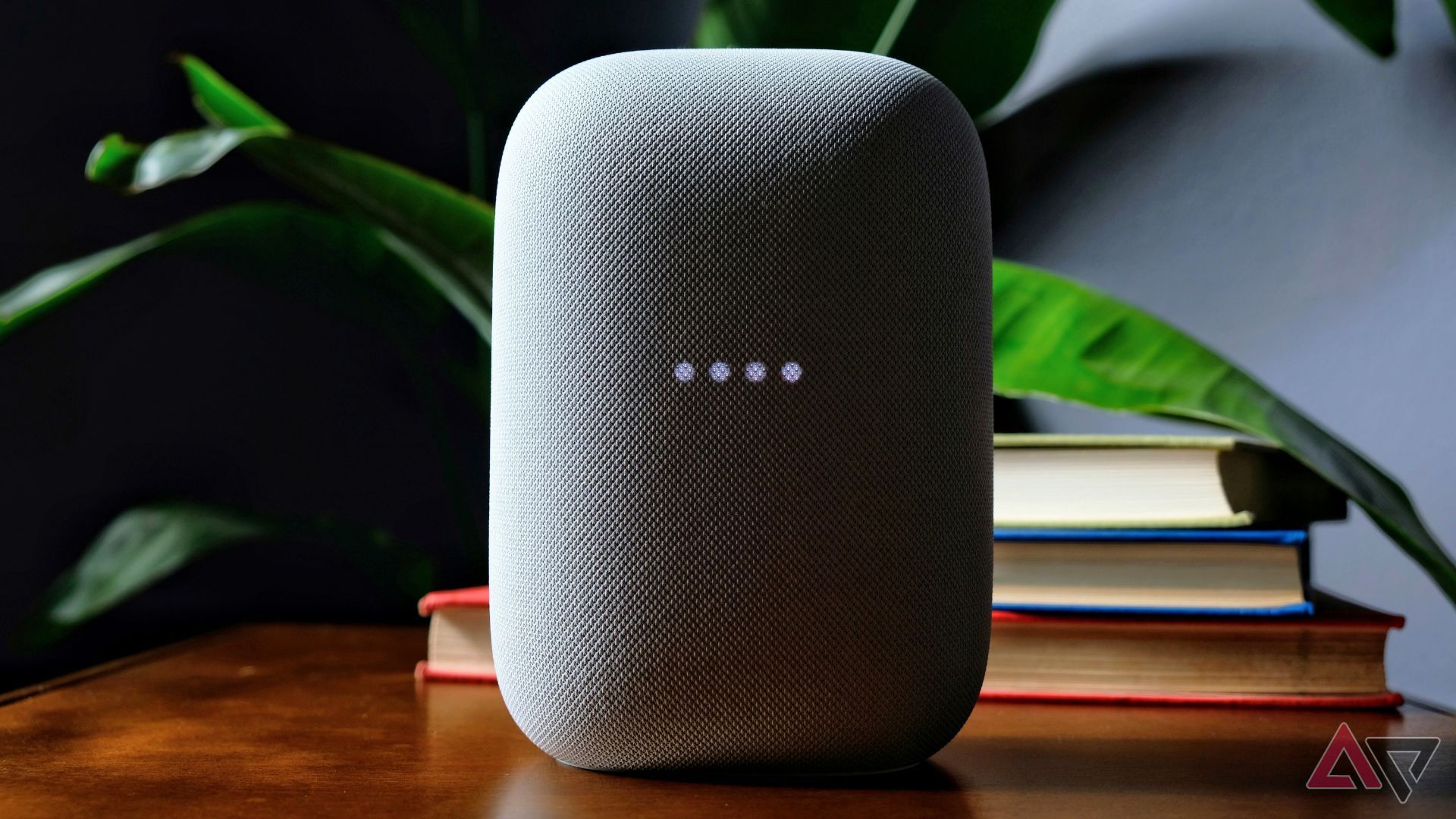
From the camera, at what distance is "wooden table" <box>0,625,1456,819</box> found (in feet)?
1.05

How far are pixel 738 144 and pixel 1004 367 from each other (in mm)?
250

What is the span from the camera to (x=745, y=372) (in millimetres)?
325

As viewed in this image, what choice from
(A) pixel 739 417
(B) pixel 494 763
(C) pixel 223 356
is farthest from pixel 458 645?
(C) pixel 223 356

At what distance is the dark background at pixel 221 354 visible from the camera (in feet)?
2.86

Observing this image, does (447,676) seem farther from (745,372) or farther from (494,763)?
(745,372)

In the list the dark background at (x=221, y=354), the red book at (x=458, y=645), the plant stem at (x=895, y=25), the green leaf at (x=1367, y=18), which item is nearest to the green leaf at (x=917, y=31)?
the plant stem at (x=895, y=25)

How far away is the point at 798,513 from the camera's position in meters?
0.33

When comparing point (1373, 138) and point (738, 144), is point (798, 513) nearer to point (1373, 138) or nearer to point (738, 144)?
point (738, 144)

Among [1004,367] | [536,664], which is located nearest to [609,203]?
[536,664]

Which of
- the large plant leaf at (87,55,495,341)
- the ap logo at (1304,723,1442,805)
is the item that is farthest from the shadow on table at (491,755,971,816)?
the large plant leaf at (87,55,495,341)

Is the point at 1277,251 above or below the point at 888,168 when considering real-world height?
below

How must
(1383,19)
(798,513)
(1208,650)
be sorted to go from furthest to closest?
1. (1383,19)
2. (1208,650)
3. (798,513)

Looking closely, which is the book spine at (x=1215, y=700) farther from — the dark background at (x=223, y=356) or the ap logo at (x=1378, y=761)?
the dark background at (x=223, y=356)

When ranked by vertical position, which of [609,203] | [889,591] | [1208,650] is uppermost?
[609,203]
